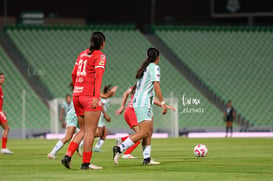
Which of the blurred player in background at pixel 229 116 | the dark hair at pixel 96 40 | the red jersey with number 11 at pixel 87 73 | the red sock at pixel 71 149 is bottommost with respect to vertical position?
the red sock at pixel 71 149

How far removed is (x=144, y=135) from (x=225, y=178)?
9.85 feet

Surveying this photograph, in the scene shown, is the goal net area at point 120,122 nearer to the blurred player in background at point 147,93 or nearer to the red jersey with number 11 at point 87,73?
the blurred player in background at point 147,93

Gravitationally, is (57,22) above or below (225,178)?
above

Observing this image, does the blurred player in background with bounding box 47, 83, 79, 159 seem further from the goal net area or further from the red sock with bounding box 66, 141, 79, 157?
the goal net area

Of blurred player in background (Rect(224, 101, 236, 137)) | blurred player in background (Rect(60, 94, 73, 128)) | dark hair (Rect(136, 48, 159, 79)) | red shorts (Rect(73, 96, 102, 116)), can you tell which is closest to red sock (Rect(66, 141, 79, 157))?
red shorts (Rect(73, 96, 102, 116))

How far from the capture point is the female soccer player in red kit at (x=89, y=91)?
10438mm

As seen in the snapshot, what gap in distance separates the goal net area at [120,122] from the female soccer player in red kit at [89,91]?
20592mm

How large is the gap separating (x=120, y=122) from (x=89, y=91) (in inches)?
858

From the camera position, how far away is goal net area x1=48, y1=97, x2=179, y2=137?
104 ft

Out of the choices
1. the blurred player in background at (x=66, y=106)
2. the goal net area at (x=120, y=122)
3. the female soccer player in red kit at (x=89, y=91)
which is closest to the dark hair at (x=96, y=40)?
the female soccer player in red kit at (x=89, y=91)

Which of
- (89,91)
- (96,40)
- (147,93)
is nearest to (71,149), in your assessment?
(89,91)

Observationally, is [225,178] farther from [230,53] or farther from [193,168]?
[230,53]

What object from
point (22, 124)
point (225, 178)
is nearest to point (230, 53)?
point (22, 124)

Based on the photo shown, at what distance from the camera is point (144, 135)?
1190cm
